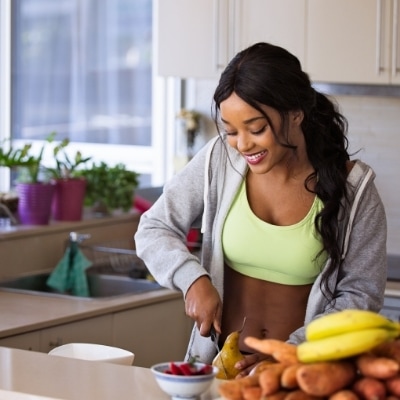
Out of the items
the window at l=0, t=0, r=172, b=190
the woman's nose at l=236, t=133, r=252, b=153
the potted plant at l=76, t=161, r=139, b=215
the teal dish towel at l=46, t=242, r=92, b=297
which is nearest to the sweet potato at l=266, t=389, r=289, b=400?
the woman's nose at l=236, t=133, r=252, b=153

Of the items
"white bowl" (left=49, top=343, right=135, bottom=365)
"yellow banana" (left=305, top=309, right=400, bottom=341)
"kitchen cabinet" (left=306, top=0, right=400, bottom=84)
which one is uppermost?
"kitchen cabinet" (left=306, top=0, right=400, bottom=84)

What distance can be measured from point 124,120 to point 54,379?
3.28m

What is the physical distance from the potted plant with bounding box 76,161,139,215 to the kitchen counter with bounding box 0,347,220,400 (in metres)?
2.11

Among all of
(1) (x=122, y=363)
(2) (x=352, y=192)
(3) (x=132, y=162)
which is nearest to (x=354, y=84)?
(3) (x=132, y=162)

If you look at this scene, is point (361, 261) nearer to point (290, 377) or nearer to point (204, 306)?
point (204, 306)

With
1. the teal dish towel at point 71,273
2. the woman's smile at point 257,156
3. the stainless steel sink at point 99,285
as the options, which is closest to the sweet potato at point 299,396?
the woman's smile at point 257,156

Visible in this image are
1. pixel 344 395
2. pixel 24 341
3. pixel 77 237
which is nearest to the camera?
pixel 344 395

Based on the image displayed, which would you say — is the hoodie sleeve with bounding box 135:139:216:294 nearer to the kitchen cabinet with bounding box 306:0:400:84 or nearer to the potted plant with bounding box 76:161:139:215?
the kitchen cabinet with bounding box 306:0:400:84

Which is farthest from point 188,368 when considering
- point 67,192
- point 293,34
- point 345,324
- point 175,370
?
point 293,34

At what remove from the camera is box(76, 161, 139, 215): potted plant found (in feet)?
15.3

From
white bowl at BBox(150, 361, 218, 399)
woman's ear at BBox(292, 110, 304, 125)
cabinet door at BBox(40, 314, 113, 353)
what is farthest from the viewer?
cabinet door at BBox(40, 314, 113, 353)

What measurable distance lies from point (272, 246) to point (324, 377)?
0.84 m

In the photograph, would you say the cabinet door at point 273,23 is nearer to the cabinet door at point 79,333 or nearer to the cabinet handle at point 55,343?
the cabinet door at point 79,333

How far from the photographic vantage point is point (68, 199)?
14.8 feet
